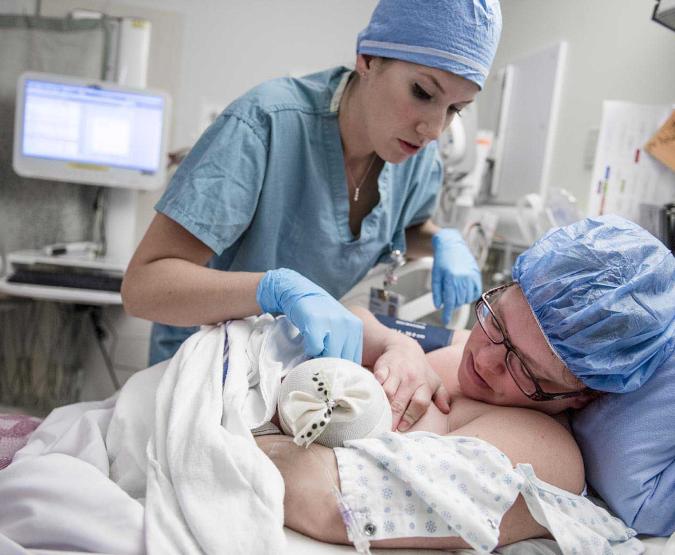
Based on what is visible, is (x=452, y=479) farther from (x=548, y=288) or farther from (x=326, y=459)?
(x=548, y=288)

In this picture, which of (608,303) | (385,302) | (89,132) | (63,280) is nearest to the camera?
(608,303)

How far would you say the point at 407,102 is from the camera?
1.24 m

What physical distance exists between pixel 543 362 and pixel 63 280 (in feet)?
7.21

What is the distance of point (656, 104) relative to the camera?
7.95 ft

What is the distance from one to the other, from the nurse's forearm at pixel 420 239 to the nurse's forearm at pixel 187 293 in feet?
2.78

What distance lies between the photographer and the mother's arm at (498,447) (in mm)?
756

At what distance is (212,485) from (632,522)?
64cm

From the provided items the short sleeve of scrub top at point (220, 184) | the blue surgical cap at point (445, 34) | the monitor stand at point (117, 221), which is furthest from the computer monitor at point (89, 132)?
the blue surgical cap at point (445, 34)

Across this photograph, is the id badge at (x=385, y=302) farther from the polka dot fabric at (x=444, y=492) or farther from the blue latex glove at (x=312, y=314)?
the polka dot fabric at (x=444, y=492)

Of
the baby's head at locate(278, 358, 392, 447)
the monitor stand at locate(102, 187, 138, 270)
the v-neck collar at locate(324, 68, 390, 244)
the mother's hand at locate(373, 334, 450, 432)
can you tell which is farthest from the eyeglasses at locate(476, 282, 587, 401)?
the monitor stand at locate(102, 187, 138, 270)

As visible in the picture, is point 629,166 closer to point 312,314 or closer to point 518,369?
point 518,369

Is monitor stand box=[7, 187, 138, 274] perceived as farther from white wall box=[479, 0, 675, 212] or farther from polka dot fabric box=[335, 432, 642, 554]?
polka dot fabric box=[335, 432, 642, 554]

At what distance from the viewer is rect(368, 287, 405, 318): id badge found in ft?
5.26

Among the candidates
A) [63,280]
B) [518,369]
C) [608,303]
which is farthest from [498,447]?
[63,280]
